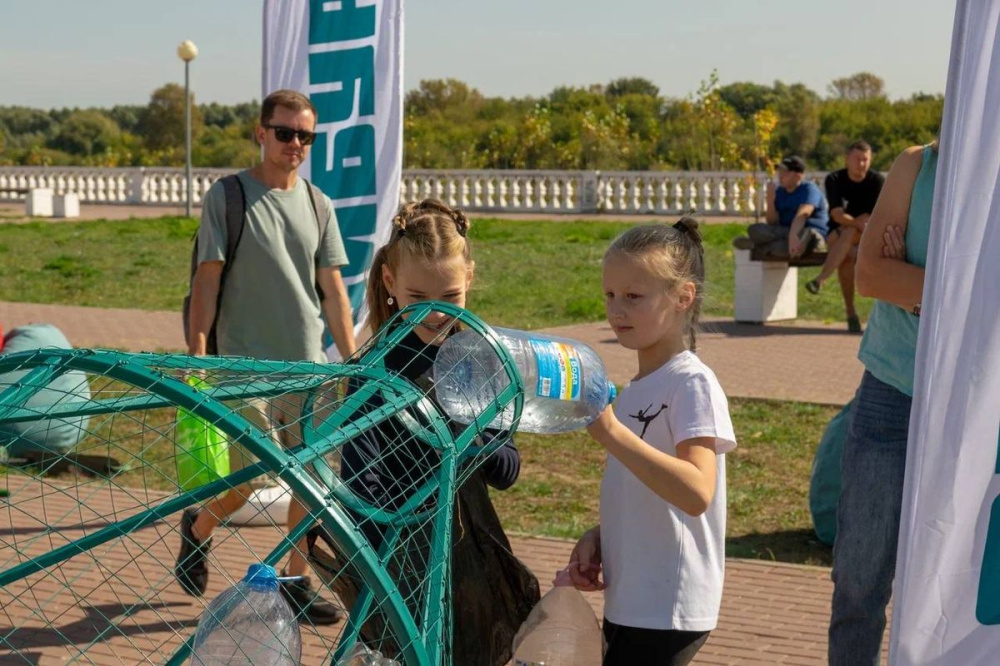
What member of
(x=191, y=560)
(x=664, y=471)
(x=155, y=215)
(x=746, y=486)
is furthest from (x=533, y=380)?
(x=155, y=215)

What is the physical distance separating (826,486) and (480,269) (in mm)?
13075

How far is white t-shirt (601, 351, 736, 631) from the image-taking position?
311 centimetres

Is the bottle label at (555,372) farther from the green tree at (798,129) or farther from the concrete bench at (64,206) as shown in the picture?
the green tree at (798,129)

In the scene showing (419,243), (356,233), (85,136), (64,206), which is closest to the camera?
(419,243)

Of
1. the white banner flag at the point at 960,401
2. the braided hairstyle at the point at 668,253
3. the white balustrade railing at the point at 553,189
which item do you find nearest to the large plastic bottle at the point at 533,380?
the braided hairstyle at the point at 668,253

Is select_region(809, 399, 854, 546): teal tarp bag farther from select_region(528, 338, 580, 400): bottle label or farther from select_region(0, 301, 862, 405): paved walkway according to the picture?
select_region(528, 338, 580, 400): bottle label

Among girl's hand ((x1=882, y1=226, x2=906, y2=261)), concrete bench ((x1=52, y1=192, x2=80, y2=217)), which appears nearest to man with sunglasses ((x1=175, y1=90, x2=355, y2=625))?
girl's hand ((x1=882, y1=226, x2=906, y2=261))

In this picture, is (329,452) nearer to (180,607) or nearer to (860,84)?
(180,607)

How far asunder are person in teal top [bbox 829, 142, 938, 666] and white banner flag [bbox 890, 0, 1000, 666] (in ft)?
3.63

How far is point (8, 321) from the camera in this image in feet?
46.9

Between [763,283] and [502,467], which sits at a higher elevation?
[502,467]

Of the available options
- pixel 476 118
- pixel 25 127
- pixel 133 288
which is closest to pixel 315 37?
pixel 133 288

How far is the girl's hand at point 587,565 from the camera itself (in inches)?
129

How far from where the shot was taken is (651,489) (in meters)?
3.02
